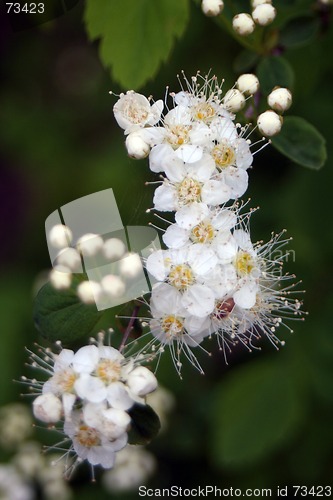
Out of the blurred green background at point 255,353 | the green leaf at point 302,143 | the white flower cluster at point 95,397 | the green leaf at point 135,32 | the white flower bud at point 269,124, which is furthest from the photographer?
the blurred green background at point 255,353

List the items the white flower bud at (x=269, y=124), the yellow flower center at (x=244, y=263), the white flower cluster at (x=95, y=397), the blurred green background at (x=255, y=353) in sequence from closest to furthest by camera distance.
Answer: the white flower cluster at (x=95, y=397), the yellow flower center at (x=244, y=263), the white flower bud at (x=269, y=124), the blurred green background at (x=255, y=353)

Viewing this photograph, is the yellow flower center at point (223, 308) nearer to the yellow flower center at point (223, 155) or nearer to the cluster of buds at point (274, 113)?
the yellow flower center at point (223, 155)

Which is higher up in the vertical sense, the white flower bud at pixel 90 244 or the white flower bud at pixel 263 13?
the white flower bud at pixel 263 13

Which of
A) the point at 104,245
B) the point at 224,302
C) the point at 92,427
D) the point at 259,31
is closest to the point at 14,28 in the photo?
the point at 259,31

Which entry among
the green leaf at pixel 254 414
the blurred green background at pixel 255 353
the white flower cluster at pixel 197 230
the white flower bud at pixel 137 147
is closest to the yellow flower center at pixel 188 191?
the white flower cluster at pixel 197 230

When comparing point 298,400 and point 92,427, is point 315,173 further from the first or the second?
point 92,427

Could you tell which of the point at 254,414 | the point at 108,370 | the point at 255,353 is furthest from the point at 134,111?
the point at 255,353
